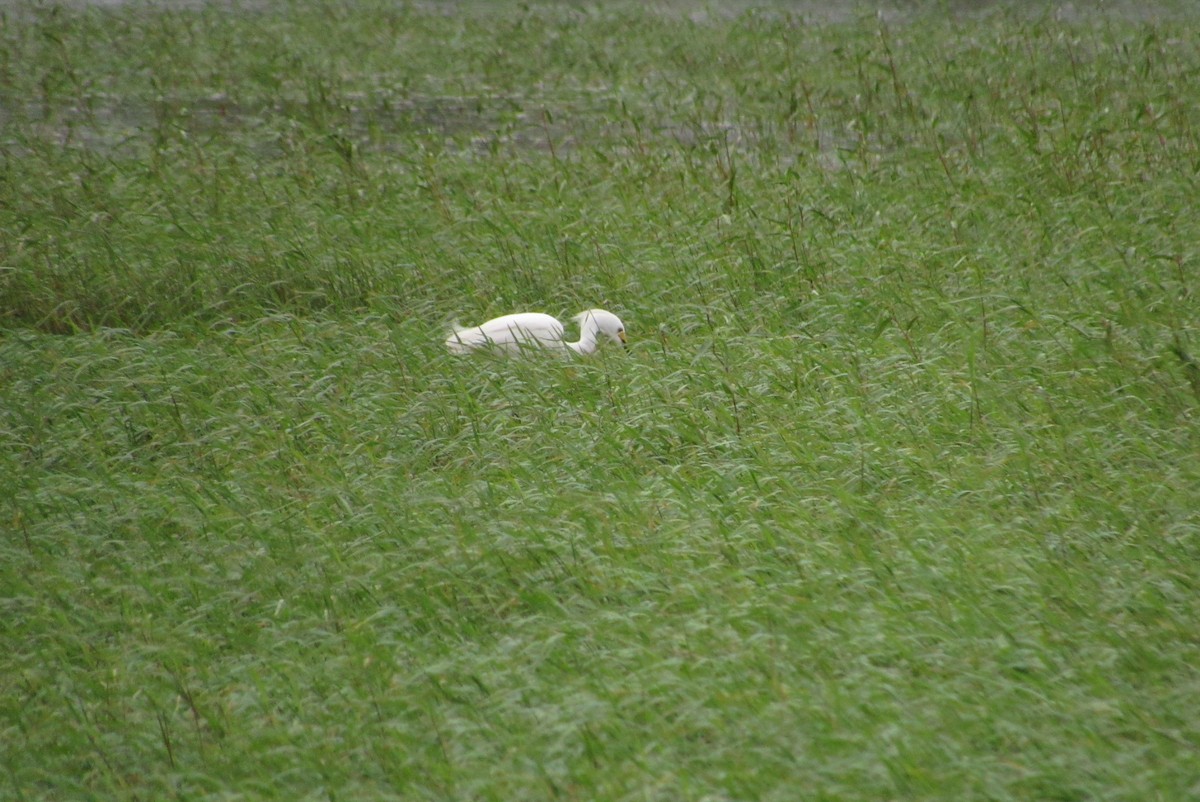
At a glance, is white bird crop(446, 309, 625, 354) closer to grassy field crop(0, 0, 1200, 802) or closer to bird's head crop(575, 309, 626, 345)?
bird's head crop(575, 309, 626, 345)

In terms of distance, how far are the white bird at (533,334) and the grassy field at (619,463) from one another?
112 millimetres

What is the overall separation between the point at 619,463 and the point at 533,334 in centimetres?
117

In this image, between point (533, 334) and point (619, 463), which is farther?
point (533, 334)

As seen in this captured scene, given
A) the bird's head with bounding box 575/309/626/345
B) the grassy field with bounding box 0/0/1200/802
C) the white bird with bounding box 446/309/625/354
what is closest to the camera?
the grassy field with bounding box 0/0/1200/802

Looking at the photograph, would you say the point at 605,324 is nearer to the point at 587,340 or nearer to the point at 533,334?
the point at 587,340

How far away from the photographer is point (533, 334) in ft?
17.5

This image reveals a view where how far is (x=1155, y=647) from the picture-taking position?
3.09 metres

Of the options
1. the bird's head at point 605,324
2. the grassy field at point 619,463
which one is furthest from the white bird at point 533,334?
the grassy field at point 619,463

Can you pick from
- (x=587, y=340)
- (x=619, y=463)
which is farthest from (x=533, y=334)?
(x=619, y=463)

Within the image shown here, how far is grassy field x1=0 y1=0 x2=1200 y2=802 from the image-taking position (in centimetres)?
298

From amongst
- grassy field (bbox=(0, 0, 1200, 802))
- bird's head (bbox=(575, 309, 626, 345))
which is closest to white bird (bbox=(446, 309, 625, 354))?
bird's head (bbox=(575, 309, 626, 345))

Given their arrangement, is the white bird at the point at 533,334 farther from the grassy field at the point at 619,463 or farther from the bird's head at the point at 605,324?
the grassy field at the point at 619,463

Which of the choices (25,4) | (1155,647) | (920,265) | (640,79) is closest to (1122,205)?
(920,265)

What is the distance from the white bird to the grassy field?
0.11 metres
